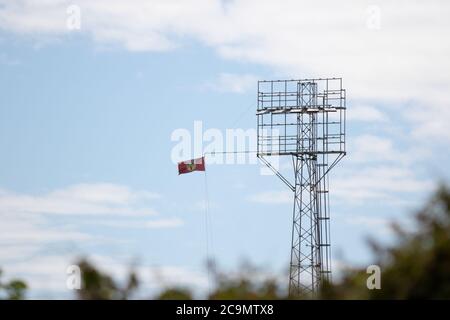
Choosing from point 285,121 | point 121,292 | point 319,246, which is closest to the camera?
point 121,292

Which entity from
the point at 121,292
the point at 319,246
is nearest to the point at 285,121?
the point at 319,246

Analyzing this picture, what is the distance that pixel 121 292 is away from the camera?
19.0 metres

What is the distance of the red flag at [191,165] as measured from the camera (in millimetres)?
46875

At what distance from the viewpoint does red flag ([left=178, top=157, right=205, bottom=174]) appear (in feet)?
154

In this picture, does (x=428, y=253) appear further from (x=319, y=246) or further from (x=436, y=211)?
(x=319, y=246)

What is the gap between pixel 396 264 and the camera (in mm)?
15742

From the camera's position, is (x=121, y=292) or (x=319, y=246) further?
(x=319, y=246)

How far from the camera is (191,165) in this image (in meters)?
47.2
